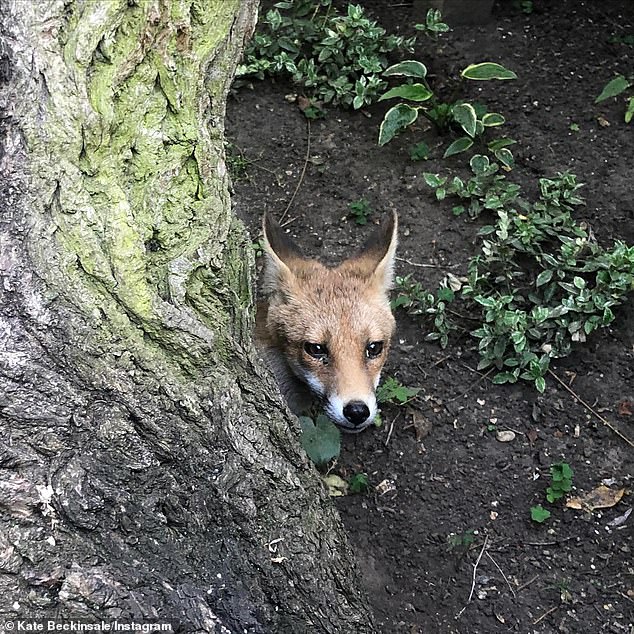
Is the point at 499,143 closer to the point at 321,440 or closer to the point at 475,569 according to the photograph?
the point at 321,440

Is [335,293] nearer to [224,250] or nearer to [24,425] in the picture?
[224,250]

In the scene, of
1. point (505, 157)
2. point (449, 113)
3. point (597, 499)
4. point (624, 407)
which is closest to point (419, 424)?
point (597, 499)

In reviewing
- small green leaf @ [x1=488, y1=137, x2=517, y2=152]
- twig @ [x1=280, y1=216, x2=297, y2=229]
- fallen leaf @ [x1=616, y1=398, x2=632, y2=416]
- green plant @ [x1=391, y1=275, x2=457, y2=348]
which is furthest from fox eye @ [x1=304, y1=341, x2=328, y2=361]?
small green leaf @ [x1=488, y1=137, x2=517, y2=152]

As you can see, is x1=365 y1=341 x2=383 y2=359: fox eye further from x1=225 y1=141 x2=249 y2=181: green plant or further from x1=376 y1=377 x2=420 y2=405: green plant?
x1=225 y1=141 x2=249 y2=181: green plant

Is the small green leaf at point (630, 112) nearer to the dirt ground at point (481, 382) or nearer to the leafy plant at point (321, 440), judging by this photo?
the dirt ground at point (481, 382)

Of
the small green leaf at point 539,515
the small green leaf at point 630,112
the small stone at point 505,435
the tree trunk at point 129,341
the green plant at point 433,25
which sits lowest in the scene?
the small stone at point 505,435

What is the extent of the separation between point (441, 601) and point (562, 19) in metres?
5.47

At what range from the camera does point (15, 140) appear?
80.1 inches

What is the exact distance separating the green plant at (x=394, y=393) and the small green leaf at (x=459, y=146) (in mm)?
2173

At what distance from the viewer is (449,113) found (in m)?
6.16

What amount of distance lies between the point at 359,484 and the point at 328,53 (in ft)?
13.3

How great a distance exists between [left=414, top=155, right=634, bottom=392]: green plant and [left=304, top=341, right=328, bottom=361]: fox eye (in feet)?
3.78

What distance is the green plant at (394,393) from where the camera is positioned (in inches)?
184


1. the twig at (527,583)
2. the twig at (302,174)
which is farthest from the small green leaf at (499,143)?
the twig at (527,583)
